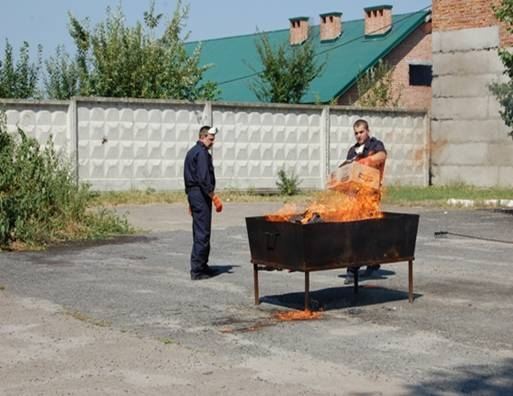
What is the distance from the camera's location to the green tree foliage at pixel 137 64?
105ft

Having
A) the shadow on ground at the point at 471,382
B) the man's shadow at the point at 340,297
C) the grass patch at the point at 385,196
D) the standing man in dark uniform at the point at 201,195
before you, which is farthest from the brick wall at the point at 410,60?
the shadow on ground at the point at 471,382

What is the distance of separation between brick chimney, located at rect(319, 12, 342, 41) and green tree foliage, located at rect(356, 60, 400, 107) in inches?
387

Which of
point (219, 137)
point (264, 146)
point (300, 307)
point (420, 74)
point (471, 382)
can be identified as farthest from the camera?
point (420, 74)

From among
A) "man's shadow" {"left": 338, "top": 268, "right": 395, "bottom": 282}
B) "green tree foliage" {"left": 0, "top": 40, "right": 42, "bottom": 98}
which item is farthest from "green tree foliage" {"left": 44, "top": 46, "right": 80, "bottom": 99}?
"man's shadow" {"left": 338, "top": 268, "right": 395, "bottom": 282}

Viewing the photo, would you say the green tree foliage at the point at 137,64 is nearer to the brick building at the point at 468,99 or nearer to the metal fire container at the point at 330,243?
the brick building at the point at 468,99

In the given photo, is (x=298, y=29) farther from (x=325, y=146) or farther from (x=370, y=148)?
(x=370, y=148)

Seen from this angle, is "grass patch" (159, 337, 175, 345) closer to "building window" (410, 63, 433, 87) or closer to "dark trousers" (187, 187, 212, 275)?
"dark trousers" (187, 187, 212, 275)

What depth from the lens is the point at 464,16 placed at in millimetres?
30094

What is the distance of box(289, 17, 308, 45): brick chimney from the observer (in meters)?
49.6

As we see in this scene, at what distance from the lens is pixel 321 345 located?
9.64 meters

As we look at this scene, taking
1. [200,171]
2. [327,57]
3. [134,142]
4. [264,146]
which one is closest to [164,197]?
[134,142]

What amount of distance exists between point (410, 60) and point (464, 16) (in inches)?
584

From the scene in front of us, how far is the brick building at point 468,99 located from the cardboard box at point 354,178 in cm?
1721

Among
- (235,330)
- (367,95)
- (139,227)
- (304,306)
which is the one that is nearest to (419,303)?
(304,306)
